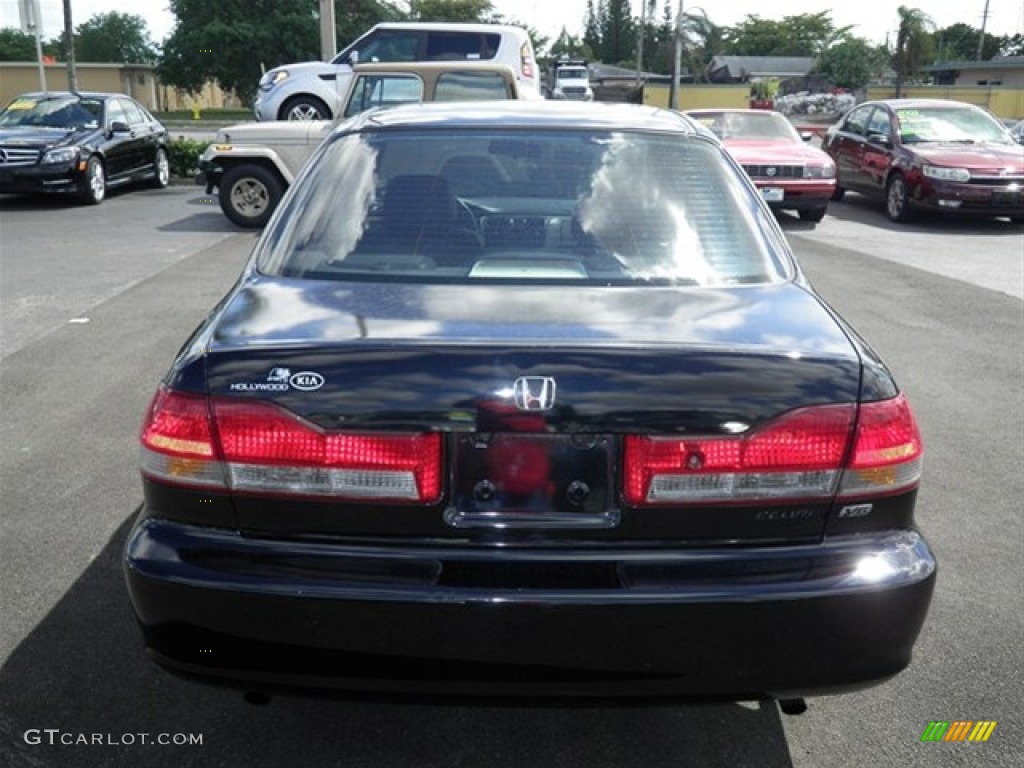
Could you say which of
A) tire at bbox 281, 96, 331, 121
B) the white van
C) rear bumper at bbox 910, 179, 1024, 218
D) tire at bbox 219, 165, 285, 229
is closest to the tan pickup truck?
tire at bbox 219, 165, 285, 229

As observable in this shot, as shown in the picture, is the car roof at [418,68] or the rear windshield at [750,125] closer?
the car roof at [418,68]

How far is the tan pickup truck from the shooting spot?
11.3 m

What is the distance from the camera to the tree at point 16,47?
84250mm

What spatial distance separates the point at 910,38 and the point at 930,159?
5229 cm

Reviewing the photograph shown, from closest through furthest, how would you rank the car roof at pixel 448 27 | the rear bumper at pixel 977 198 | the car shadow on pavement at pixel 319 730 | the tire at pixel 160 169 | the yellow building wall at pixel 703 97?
1. the car shadow on pavement at pixel 319 730
2. the rear bumper at pixel 977 198
3. the car roof at pixel 448 27
4. the tire at pixel 160 169
5. the yellow building wall at pixel 703 97

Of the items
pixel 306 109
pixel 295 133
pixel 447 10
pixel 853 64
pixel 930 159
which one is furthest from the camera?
pixel 447 10

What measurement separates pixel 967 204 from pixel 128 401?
11124mm

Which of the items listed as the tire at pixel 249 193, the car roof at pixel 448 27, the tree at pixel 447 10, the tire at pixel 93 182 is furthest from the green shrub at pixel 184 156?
the tree at pixel 447 10

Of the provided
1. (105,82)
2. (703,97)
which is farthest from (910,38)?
(105,82)

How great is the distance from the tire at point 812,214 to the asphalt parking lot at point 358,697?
19.5 feet

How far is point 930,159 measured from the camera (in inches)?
526

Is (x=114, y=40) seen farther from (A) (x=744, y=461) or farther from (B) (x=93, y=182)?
(A) (x=744, y=461)

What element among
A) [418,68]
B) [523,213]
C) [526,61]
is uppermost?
[526,61]

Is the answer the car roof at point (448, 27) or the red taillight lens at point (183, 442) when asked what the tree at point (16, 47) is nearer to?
the car roof at point (448, 27)
